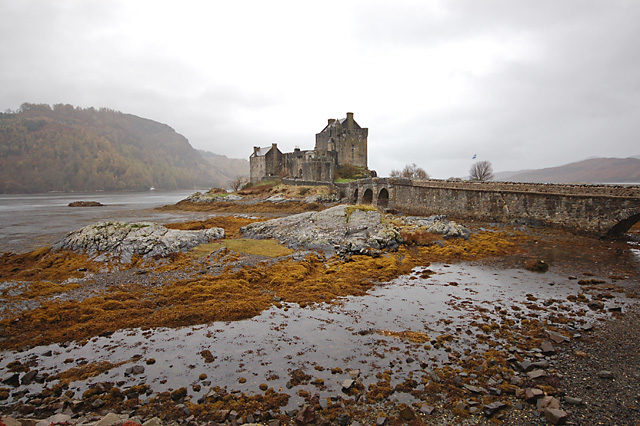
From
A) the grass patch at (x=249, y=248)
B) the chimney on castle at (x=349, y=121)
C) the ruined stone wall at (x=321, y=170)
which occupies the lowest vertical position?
the grass patch at (x=249, y=248)

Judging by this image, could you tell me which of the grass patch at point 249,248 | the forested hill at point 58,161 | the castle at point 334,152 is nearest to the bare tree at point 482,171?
the castle at point 334,152

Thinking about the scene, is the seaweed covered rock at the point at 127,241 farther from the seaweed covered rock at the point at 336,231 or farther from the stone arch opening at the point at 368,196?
the stone arch opening at the point at 368,196

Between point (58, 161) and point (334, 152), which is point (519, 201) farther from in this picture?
point (58, 161)

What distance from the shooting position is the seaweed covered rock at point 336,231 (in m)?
21.5

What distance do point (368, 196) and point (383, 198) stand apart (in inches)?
92.8

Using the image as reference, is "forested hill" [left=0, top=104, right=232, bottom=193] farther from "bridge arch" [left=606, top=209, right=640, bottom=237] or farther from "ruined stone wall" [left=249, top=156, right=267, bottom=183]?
"bridge arch" [left=606, top=209, right=640, bottom=237]

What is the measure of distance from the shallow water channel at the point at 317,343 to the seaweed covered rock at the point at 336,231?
25.8 feet

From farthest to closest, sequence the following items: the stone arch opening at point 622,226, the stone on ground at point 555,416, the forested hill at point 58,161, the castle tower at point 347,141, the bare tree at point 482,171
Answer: the forested hill at point 58,161 < the bare tree at point 482,171 < the castle tower at point 347,141 < the stone arch opening at point 622,226 < the stone on ground at point 555,416

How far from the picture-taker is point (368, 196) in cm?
4778

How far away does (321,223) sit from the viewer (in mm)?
24812

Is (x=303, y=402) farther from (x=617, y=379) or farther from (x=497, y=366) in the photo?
(x=617, y=379)

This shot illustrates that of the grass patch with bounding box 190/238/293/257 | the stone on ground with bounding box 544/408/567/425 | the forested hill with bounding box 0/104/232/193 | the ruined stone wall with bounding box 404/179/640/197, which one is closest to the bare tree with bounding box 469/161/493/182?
the ruined stone wall with bounding box 404/179/640/197

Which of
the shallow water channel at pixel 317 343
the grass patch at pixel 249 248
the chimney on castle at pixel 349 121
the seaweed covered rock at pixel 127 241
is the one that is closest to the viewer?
the shallow water channel at pixel 317 343

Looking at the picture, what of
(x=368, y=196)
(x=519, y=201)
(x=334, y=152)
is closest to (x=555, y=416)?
(x=519, y=201)
